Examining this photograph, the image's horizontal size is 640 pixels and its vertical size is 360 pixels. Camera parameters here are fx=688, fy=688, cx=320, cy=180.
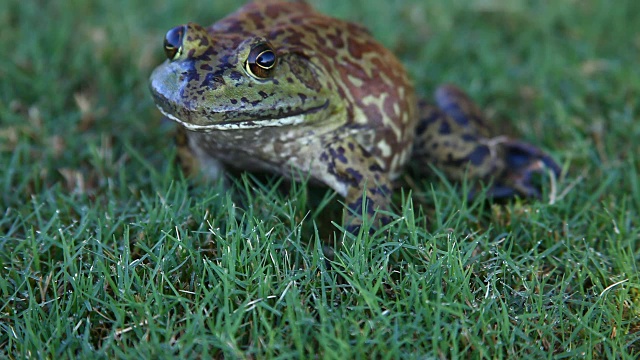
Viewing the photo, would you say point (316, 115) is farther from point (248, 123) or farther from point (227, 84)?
point (227, 84)

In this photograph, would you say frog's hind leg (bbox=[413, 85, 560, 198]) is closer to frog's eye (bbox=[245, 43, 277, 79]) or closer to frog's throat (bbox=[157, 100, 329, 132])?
frog's throat (bbox=[157, 100, 329, 132])

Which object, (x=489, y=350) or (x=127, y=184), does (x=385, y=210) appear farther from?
(x=127, y=184)

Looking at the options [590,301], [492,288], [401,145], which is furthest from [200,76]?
[590,301]

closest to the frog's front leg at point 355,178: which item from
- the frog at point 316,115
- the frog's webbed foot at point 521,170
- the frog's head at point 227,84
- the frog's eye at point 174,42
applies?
the frog at point 316,115

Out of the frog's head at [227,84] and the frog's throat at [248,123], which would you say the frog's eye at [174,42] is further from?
the frog's throat at [248,123]

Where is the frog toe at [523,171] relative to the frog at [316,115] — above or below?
below

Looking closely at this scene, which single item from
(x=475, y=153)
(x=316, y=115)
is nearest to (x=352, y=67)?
(x=316, y=115)

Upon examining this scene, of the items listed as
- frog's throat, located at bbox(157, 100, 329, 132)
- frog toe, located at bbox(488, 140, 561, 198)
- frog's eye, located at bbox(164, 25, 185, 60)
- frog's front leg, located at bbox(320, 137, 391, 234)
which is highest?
frog's eye, located at bbox(164, 25, 185, 60)

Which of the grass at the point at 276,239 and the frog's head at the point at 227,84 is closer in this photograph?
the grass at the point at 276,239

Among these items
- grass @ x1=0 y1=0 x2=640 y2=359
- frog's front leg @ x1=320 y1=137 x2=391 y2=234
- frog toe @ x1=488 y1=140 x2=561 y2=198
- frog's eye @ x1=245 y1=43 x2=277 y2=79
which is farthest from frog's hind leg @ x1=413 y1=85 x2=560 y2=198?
frog's eye @ x1=245 y1=43 x2=277 y2=79
